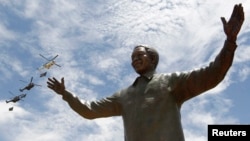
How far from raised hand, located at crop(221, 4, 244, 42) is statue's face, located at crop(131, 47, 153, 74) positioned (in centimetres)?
146

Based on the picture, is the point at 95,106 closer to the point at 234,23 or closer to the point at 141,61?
→ the point at 141,61

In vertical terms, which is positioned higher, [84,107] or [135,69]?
[135,69]

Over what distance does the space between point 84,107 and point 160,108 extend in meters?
1.40

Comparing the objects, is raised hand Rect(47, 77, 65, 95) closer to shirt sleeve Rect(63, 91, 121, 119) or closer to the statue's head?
shirt sleeve Rect(63, 91, 121, 119)

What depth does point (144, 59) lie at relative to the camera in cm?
739

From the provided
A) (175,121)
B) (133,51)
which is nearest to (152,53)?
(133,51)

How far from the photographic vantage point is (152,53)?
24.7 ft

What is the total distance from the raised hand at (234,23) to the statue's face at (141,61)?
4.79ft

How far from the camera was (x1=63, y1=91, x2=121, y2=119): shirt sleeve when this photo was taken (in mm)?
7535

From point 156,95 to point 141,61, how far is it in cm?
71

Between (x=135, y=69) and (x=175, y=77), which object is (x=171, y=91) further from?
(x=135, y=69)

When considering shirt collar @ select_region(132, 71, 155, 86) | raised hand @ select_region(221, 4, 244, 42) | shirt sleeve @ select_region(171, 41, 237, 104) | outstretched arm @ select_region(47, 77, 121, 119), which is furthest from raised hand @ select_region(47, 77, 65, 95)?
raised hand @ select_region(221, 4, 244, 42)

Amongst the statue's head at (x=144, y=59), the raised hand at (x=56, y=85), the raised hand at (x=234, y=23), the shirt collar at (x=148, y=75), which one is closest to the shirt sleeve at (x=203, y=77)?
the raised hand at (x=234, y=23)

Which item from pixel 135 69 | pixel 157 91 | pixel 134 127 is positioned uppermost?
pixel 135 69
